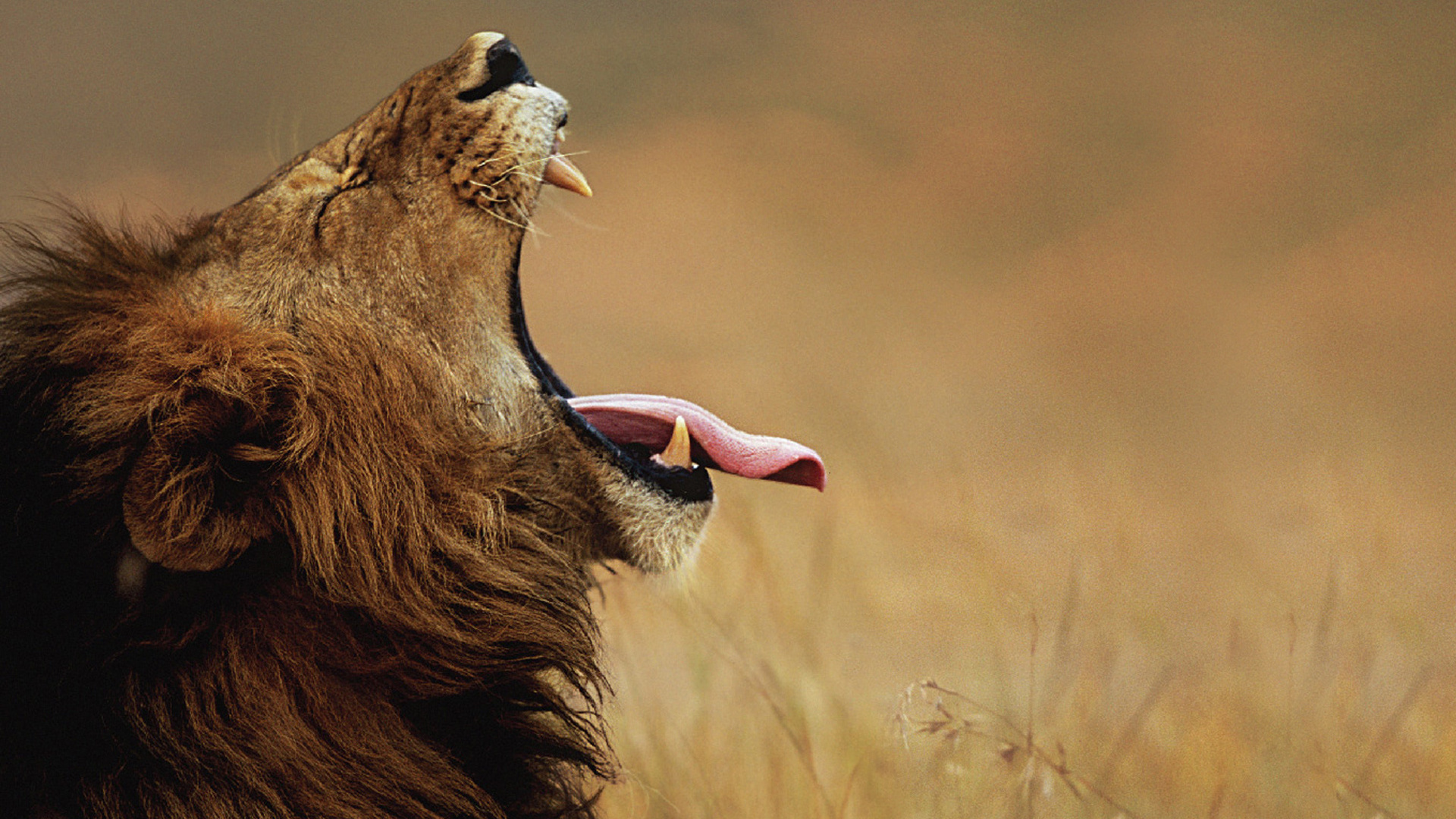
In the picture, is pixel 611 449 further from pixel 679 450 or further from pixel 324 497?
pixel 324 497

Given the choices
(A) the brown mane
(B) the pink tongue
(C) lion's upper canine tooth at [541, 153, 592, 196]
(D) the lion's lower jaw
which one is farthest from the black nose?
(D) the lion's lower jaw

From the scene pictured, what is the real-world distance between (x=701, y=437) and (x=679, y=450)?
0.11 m

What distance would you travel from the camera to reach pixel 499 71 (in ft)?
7.09

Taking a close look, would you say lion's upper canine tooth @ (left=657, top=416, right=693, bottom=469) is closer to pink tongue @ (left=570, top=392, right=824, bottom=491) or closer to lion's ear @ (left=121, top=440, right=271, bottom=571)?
pink tongue @ (left=570, top=392, right=824, bottom=491)

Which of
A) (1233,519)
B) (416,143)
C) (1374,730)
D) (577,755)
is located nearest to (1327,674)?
(1374,730)

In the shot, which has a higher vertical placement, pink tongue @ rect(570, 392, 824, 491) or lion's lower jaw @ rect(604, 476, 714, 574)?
pink tongue @ rect(570, 392, 824, 491)

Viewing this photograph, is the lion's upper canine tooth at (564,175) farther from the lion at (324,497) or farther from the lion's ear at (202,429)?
the lion's ear at (202,429)

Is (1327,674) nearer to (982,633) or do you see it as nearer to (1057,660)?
(1057,660)

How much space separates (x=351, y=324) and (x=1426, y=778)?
2534 millimetres

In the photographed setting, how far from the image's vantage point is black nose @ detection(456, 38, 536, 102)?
2.14 metres

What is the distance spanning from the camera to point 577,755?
2.04 meters

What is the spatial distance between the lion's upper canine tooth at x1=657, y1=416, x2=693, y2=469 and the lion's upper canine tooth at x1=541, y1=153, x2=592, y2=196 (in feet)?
1.36

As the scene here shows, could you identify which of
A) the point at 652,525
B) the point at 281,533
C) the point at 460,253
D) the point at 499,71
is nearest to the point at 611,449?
the point at 652,525

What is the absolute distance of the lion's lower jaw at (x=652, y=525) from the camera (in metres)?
2.12
